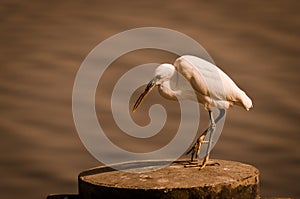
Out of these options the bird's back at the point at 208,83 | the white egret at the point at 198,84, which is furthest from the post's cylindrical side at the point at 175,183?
the bird's back at the point at 208,83

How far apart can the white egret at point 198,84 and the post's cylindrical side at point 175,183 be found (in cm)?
8

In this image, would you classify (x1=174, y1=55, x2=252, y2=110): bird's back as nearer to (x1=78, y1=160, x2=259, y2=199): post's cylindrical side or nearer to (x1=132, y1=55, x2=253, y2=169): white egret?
(x1=132, y1=55, x2=253, y2=169): white egret

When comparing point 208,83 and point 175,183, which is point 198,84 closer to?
point 208,83

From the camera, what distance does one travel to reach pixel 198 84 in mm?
1512

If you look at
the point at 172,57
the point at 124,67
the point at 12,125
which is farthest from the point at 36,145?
the point at 172,57

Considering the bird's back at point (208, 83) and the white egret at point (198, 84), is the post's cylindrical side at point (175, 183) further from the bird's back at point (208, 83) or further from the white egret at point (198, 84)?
the bird's back at point (208, 83)

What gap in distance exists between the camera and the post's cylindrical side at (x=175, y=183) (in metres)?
1.36

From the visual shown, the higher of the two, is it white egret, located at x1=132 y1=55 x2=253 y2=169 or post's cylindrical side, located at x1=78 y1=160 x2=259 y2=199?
white egret, located at x1=132 y1=55 x2=253 y2=169

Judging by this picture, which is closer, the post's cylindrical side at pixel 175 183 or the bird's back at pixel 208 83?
the post's cylindrical side at pixel 175 183

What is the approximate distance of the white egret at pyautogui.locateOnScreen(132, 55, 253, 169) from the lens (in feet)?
4.97

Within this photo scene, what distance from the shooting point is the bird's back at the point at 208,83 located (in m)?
1.51

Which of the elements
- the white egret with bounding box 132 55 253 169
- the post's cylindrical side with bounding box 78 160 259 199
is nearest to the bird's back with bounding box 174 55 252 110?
the white egret with bounding box 132 55 253 169

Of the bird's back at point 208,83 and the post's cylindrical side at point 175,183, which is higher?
the bird's back at point 208,83

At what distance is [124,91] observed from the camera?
8.40 ft
